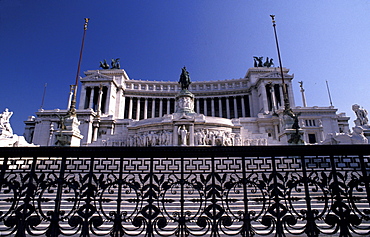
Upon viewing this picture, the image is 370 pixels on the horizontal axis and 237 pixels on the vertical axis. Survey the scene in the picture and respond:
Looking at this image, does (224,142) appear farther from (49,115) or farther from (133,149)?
(49,115)

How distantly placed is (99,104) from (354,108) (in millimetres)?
44076

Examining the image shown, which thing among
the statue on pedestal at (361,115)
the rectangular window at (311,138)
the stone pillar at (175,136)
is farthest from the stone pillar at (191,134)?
the rectangular window at (311,138)

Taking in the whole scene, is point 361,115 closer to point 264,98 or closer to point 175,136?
point 175,136

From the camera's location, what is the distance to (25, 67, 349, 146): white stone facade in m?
27.5

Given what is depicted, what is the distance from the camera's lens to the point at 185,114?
27859 millimetres

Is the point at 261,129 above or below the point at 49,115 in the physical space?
below

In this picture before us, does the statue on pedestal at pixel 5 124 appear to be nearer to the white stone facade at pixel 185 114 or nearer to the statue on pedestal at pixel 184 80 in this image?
the white stone facade at pixel 185 114

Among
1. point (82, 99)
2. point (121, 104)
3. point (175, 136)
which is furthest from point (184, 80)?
point (82, 99)

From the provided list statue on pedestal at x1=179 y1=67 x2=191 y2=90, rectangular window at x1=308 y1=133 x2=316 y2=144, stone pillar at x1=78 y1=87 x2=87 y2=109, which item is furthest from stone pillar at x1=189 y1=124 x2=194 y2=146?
stone pillar at x1=78 y1=87 x2=87 y2=109

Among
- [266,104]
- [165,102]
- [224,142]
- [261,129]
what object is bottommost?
[224,142]

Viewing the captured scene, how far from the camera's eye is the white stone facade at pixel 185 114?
27.5 m

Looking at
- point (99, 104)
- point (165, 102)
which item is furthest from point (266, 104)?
point (99, 104)

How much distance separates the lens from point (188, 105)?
29.6 metres

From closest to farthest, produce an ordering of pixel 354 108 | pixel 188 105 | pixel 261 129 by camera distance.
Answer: pixel 354 108
pixel 188 105
pixel 261 129
